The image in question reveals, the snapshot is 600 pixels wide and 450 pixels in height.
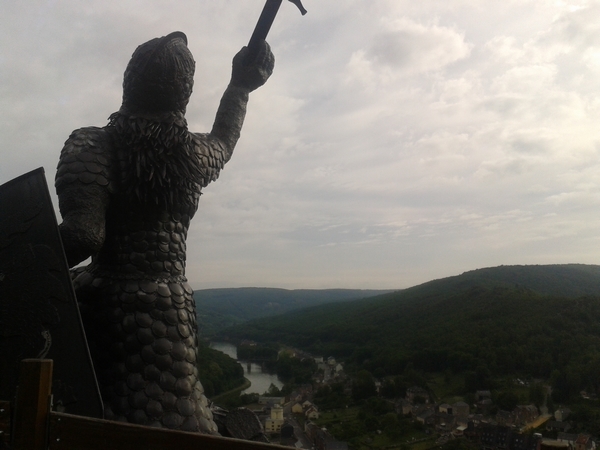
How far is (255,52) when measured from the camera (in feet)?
12.6

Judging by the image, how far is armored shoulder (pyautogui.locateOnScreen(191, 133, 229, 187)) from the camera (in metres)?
3.36

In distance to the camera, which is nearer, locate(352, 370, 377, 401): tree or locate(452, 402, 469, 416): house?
locate(452, 402, 469, 416): house

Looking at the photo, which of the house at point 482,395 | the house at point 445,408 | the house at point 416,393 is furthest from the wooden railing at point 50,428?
the house at point 416,393

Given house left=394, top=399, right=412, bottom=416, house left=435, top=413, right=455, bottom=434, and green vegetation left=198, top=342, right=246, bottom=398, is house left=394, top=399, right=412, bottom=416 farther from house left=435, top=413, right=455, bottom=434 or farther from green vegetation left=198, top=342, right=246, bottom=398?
green vegetation left=198, top=342, right=246, bottom=398

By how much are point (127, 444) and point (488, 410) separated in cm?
3640

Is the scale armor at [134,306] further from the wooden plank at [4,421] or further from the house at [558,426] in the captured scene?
the house at [558,426]

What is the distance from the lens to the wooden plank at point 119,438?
1510 mm

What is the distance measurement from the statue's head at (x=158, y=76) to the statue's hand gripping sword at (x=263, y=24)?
2.09 ft

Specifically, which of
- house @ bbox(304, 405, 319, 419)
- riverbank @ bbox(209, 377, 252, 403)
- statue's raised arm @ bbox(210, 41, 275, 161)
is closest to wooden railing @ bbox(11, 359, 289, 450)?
statue's raised arm @ bbox(210, 41, 275, 161)

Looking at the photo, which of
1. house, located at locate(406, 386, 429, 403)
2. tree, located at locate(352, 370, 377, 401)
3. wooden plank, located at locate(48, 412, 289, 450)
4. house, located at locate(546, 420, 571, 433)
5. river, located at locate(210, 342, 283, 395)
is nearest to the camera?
wooden plank, located at locate(48, 412, 289, 450)

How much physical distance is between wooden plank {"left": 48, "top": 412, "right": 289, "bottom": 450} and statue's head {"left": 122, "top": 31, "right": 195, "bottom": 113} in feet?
6.39

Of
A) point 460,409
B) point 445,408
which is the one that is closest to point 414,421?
point 460,409

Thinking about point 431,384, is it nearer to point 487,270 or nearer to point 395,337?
point 395,337

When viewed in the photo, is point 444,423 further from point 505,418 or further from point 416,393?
point 416,393
